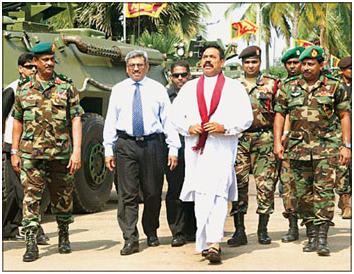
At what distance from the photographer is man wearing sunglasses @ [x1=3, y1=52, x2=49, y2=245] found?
7750 mm

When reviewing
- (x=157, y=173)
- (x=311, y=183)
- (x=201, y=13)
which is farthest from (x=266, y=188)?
(x=201, y=13)

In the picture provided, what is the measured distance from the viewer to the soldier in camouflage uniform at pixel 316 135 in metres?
7.14

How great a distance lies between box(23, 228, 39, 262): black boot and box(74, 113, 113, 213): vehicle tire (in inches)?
103

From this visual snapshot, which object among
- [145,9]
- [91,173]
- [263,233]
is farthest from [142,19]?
[263,233]

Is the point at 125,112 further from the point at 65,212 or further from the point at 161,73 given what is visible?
the point at 161,73

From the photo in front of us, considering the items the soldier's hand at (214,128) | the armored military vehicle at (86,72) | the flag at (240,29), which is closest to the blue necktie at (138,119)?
the soldier's hand at (214,128)

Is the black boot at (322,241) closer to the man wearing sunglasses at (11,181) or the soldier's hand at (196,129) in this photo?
the soldier's hand at (196,129)

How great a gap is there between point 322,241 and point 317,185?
0.48 m

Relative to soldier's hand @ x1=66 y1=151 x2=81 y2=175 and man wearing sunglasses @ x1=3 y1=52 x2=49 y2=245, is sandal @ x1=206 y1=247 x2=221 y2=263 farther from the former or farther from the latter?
man wearing sunglasses @ x1=3 y1=52 x2=49 y2=245

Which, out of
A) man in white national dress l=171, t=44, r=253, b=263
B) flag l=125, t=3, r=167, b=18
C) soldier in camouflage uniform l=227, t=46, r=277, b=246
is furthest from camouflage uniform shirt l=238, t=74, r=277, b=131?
flag l=125, t=3, r=167, b=18

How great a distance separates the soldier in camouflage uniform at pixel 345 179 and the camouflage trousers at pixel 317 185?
2220 millimetres

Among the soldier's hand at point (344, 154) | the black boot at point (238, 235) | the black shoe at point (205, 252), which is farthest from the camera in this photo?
the black boot at point (238, 235)

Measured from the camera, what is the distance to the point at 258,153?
25.2 ft

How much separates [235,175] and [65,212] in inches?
58.6
